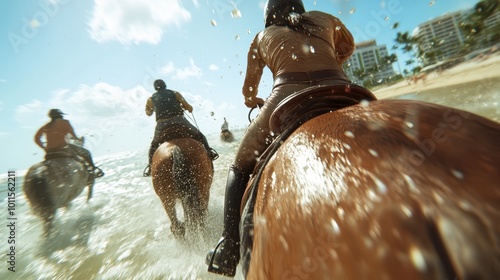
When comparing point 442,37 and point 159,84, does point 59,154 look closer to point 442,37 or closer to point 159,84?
point 159,84

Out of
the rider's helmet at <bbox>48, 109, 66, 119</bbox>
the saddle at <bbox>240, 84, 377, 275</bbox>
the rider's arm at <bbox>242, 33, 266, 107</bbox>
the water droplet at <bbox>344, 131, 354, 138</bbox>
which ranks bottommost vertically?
the water droplet at <bbox>344, 131, 354, 138</bbox>

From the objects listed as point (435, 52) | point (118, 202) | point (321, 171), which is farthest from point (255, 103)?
point (435, 52)

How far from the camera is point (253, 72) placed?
105 inches

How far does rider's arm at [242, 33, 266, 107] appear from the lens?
252cm

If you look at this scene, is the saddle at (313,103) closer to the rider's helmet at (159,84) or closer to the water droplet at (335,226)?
the water droplet at (335,226)

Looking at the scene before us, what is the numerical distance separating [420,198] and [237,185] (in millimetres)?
1615

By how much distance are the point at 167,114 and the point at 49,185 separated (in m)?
Answer: 3.61

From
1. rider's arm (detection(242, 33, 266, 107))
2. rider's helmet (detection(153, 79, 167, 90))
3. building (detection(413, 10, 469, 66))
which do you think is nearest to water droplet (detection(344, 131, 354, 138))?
rider's arm (detection(242, 33, 266, 107))

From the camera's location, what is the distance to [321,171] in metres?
0.79

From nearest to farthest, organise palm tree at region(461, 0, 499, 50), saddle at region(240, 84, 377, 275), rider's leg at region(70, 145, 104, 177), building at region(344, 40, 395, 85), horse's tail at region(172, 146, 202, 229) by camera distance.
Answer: saddle at region(240, 84, 377, 275) < horse's tail at region(172, 146, 202, 229) < rider's leg at region(70, 145, 104, 177) < palm tree at region(461, 0, 499, 50) < building at region(344, 40, 395, 85)

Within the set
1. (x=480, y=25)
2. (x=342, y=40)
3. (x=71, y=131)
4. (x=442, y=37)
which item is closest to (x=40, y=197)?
(x=71, y=131)

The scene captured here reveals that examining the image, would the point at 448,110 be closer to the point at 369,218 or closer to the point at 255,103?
the point at 369,218

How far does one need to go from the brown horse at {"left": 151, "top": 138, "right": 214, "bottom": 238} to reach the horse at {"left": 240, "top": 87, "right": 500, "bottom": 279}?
3.07 metres

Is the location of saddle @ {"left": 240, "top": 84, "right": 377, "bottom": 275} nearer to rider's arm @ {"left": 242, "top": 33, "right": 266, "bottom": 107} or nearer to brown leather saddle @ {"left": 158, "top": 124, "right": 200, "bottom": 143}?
rider's arm @ {"left": 242, "top": 33, "right": 266, "bottom": 107}
